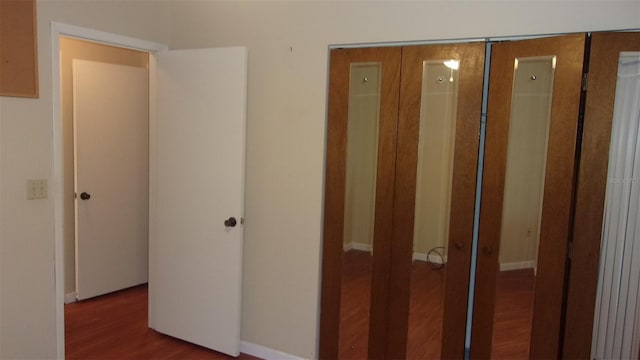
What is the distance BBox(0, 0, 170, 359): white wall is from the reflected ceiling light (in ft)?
6.65

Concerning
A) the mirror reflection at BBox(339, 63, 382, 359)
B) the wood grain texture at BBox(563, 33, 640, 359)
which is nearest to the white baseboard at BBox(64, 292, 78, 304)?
the mirror reflection at BBox(339, 63, 382, 359)

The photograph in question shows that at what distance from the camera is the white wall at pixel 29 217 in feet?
7.46

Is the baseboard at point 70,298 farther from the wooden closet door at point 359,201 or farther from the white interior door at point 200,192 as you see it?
the wooden closet door at point 359,201

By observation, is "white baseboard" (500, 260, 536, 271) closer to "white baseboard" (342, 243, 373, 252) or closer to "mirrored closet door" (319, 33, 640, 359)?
"mirrored closet door" (319, 33, 640, 359)

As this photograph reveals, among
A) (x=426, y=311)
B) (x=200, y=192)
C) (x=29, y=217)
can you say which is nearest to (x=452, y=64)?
(x=426, y=311)

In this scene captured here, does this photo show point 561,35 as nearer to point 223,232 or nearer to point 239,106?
point 239,106

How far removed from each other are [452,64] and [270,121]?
44.5 inches

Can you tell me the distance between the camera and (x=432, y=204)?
2.44 meters

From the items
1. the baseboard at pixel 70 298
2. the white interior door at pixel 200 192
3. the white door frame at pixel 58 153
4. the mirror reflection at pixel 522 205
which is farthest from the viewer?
the baseboard at pixel 70 298

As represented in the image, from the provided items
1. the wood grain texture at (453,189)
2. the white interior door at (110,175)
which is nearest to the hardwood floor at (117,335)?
the white interior door at (110,175)

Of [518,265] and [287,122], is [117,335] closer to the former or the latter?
[287,122]

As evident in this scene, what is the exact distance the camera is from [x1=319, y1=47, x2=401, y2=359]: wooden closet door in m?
2.48

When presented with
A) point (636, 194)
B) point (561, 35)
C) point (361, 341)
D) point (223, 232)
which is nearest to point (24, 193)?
point (223, 232)

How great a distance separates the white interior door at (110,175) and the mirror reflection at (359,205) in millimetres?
2259
